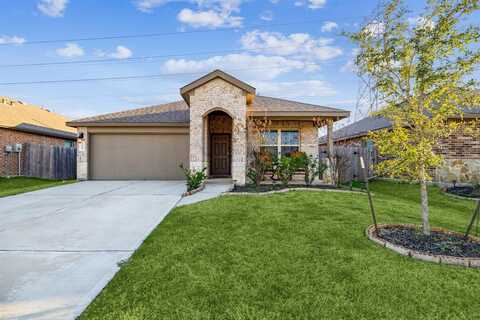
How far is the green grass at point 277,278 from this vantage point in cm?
233

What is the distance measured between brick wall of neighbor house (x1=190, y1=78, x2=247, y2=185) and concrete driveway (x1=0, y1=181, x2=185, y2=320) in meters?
3.00

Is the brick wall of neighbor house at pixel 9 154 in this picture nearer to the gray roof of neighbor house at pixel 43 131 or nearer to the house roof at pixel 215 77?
the gray roof of neighbor house at pixel 43 131

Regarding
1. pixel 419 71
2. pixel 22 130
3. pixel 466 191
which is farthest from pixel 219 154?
pixel 22 130

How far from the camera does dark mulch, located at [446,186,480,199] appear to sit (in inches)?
347

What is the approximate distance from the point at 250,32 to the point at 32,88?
79.5 ft

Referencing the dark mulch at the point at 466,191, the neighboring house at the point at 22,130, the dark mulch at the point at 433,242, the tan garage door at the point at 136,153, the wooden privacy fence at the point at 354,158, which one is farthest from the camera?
the neighboring house at the point at 22,130

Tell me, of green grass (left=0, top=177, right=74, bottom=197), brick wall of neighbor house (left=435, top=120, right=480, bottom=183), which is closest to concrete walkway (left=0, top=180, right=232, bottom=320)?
green grass (left=0, top=177, right=74, bottom=197)

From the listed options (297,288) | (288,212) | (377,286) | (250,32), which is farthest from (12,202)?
(250,32)

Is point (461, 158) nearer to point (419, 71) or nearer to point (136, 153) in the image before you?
point (419, 71)

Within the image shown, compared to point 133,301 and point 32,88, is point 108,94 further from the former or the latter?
point 133,301

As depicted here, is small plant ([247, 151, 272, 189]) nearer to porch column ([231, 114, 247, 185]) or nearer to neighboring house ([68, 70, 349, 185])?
porch column ([231, 114, 247, 185])

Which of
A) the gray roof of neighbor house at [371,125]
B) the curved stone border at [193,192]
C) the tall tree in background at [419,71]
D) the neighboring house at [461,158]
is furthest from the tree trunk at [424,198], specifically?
the neighboring house at [461,158]

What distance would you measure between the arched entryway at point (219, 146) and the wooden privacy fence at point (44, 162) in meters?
8.29

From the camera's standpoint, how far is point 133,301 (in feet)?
8.07
